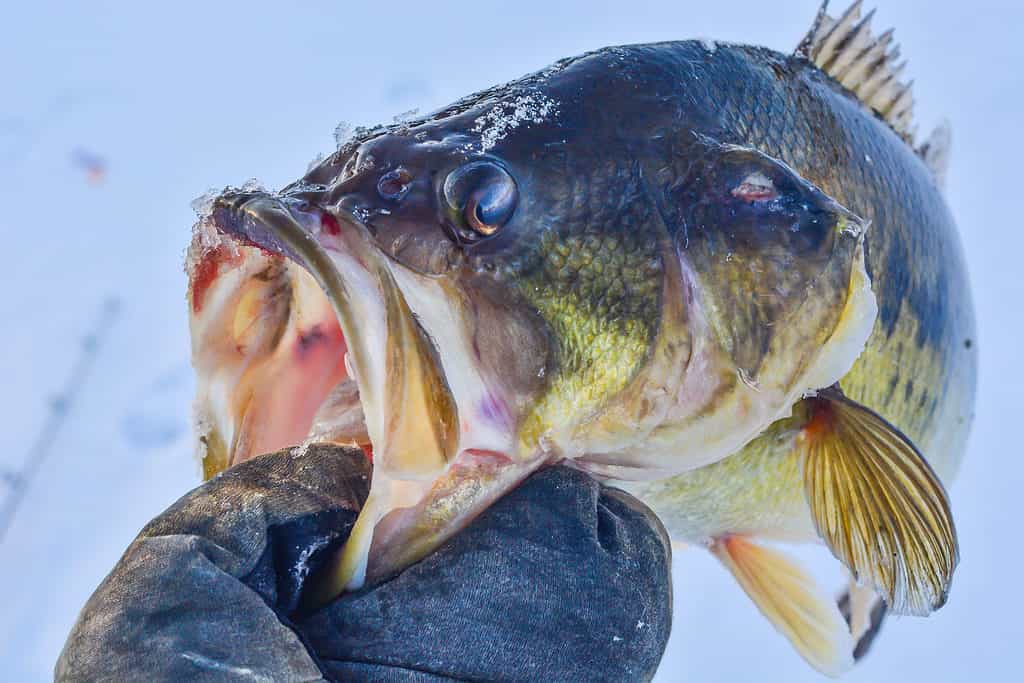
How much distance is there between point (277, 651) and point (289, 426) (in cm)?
32

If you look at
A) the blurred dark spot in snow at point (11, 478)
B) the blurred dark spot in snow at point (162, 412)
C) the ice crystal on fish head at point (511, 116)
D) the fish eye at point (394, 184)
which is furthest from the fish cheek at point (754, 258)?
the blurred dark spot in snow at point (11, 478)

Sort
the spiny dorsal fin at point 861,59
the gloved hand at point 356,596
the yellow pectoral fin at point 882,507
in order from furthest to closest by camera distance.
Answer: the spiny dorsal fin at point 861,59
the yellow pectoral fin at point 882,507
the gloved hand at point 356,596

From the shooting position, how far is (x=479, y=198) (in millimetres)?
792

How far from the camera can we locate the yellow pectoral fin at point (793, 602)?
130cm

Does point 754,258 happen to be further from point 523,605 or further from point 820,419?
point 523,605

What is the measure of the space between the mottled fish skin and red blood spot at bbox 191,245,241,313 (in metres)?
0.48

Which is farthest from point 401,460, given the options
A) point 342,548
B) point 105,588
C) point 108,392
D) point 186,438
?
point 108,392

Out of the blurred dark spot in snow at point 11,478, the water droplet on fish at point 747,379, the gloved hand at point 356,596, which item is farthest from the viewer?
the blurred dark spot in snow at point 11,478

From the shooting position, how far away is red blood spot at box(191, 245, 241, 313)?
90 centimetres

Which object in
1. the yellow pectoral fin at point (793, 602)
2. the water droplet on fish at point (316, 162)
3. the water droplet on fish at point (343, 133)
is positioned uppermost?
the water droplet on fish at point (343, 133)

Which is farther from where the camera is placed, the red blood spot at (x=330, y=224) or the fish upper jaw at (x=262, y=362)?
the fish upper jaw at (x=262, y=362)

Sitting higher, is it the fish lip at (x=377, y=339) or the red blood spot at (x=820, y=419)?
the fish lip at (x=377, y=339)

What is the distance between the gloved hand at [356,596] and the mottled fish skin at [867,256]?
26 cm

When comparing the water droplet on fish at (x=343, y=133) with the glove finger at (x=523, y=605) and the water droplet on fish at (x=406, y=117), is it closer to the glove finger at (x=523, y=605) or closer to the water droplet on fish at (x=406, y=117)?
the water droplet on fish at (x=406, y=117)
